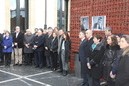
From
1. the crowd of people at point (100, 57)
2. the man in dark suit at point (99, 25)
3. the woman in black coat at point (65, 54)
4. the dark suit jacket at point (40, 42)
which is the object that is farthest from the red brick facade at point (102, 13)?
the dark suit jacket at point (40, 42)

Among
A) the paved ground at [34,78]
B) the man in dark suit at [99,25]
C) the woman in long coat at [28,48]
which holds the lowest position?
the paved ground at [34,78]

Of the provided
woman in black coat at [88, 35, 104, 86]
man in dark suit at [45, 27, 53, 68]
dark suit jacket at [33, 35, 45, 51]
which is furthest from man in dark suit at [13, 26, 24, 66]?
woman in black coat at [88, 35, 104, 86]

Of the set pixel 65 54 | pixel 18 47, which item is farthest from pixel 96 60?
pixel 18 47

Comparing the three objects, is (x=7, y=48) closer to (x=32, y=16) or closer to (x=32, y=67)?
(x=32, y=67)

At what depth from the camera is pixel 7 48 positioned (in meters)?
16.8

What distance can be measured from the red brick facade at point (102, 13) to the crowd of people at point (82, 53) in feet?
1.23

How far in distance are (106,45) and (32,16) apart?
46.0 feet

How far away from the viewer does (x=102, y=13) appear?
1236cm

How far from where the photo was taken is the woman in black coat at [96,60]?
10086 mm

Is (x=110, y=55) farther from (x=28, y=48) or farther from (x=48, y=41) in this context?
(x=28, y=48)

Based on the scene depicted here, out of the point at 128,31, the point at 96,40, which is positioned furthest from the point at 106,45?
the point at 128,31

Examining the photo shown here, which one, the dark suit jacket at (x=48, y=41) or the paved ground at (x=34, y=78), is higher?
the dark suit jacket at (x=48, y=41)

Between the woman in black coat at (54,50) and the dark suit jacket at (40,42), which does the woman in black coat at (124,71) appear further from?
the dark suit jacket at (40,42)

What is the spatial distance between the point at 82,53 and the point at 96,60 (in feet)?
4.40
